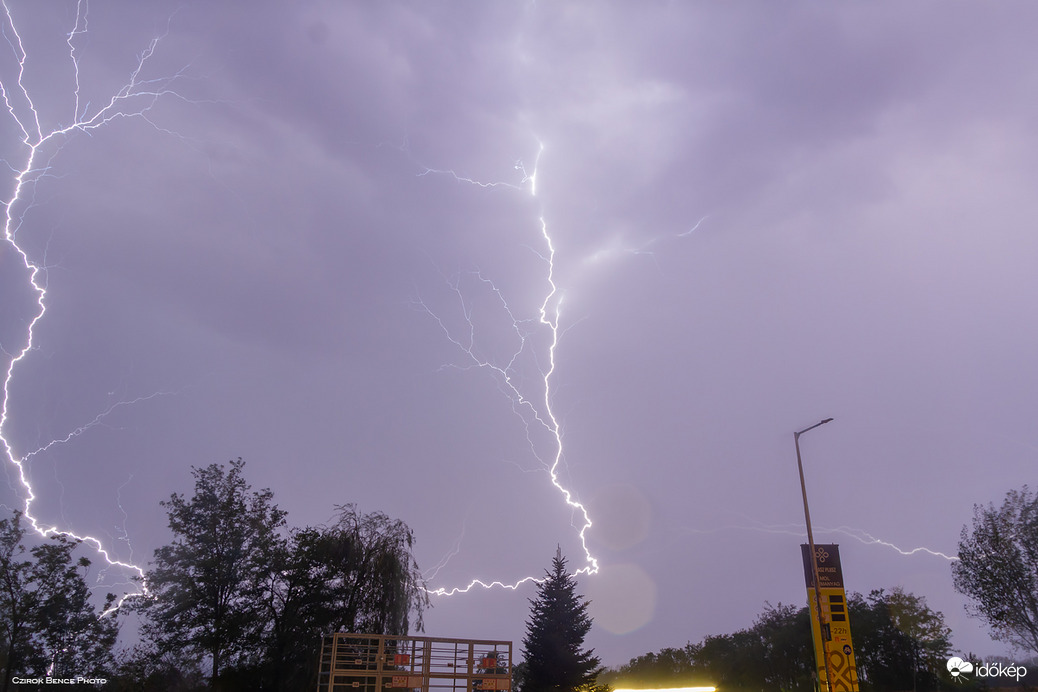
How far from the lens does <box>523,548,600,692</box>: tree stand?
35.0 meters

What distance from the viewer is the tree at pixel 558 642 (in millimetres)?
35000

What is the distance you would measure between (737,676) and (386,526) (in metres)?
41.3

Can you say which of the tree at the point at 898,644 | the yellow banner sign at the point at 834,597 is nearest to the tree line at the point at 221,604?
the yellow banner sign at the point at 834,597

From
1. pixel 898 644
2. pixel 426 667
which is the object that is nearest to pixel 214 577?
pixel 426 667

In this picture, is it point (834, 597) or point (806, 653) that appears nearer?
point (834, 597)

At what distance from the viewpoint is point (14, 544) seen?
3434 cm

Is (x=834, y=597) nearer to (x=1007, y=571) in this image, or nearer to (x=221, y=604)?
(x=1007, y=571)

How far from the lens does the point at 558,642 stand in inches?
1403

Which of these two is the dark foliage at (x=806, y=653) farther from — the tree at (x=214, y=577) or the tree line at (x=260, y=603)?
the tree at (x=214, y=577)

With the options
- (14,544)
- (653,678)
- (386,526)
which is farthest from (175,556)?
(653,678)

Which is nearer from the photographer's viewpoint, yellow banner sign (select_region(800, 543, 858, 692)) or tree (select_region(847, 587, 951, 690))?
yellow banner sign (select_region(800, 543, 858, 692))

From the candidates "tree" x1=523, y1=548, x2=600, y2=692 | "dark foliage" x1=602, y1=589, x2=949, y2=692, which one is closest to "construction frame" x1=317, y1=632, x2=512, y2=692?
"tree" x1=523, y1=548, x2=600, y2=692

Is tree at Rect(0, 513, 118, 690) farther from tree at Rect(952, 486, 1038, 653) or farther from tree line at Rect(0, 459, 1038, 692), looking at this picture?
tree at Rect(952, 486, 1038, 653)

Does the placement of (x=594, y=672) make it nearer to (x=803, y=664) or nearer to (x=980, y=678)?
(x=980, y=678)
